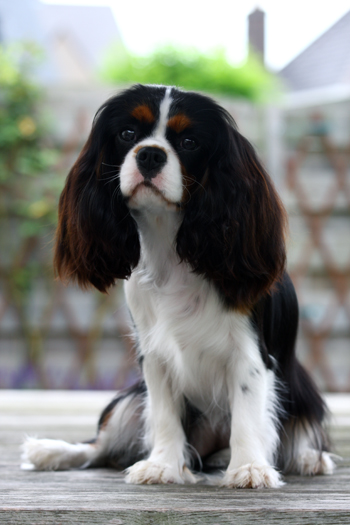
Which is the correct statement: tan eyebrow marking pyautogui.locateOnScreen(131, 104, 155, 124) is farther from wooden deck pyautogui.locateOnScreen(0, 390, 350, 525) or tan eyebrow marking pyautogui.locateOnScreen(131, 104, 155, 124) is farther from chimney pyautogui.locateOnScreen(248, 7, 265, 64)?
chimney pyautogui.locateOnScreen(248, 7, 265, 64)

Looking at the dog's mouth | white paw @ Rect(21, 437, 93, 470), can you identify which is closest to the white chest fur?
the dog's mouth

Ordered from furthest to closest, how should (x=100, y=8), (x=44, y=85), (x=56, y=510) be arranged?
1. (x=100, y=8)
2. (x=44, y=85)
3. (x=56, y=510)

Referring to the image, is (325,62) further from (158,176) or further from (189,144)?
(158,176)

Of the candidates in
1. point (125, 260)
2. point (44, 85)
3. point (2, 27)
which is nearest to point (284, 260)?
point (125, 260)

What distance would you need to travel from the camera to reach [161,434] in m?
1.81

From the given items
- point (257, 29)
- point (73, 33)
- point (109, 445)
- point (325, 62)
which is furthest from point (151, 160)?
point (73, 33)

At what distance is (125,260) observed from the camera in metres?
1.79

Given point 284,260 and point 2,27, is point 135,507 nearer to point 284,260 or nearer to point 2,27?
point 284,260

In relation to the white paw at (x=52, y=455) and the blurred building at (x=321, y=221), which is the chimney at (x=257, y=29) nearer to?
the blurred building at (x=321, y=221)

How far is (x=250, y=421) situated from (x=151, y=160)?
29.6 inches

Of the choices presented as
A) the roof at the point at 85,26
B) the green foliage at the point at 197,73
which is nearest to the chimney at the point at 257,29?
the green foliage at the point at 197,73

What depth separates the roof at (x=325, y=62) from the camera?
993 cm

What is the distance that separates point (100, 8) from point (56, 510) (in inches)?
828

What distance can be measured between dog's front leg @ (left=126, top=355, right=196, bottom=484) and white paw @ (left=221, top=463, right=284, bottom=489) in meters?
0.17
